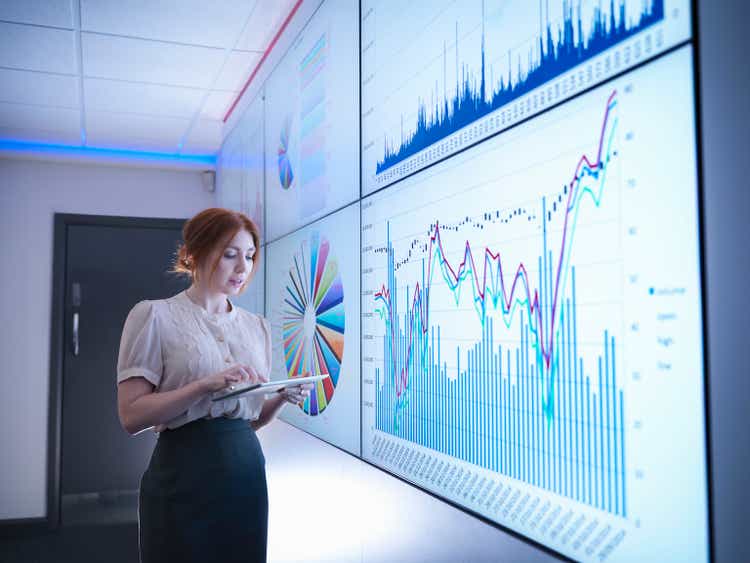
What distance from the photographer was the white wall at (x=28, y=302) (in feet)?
14.3

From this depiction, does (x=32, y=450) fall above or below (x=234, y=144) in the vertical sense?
below

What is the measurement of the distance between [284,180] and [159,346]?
44.2 inches

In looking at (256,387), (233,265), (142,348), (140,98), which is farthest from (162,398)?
(140,98)

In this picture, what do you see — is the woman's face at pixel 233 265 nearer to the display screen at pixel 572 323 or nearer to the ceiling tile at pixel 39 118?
the display screen at pixel 572 323

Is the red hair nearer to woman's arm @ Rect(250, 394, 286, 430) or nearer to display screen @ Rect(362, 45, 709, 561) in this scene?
woman's arm @ Rect(250, 394, 286, 430)

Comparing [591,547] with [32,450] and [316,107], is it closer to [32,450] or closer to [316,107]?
[316,107]

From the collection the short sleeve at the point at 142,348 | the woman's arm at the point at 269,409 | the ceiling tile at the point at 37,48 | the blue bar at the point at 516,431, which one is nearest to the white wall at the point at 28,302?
the ceiling tile at the point at 37,48

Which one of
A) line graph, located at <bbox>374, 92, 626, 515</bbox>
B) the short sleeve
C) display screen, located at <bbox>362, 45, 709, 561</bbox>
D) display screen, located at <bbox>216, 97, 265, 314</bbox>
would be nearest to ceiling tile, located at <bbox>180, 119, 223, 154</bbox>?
display screen, located at <bbox>216, 97, 265, 314</bbox>

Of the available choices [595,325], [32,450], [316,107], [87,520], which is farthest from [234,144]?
[595,325]

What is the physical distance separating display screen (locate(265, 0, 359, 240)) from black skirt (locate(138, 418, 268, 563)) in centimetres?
75

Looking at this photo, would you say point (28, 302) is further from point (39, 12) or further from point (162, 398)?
point (162, 398)

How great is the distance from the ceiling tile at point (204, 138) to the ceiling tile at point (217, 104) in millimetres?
97

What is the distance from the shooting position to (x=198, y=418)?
1.67 metres

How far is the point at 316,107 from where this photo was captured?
2.20 meters
